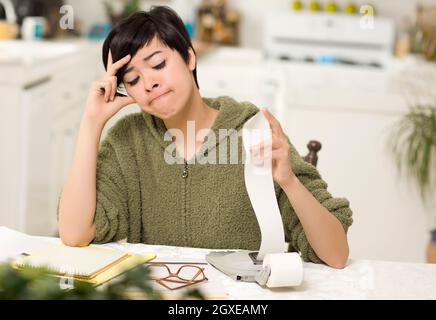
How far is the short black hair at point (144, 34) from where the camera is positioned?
1.44 meters

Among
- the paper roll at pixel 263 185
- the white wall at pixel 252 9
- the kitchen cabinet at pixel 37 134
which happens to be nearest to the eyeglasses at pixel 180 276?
the paper roll at pixel 263 185

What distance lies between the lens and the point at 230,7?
4613 mm

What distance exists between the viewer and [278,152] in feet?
4.13

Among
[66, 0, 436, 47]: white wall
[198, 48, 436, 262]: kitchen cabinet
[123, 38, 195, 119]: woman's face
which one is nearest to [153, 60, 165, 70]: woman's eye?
[123, 38, 195, 119]: woman's face

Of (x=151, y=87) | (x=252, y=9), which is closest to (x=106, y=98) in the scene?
(x=151, y=87)

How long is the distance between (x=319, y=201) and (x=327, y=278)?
173 mm

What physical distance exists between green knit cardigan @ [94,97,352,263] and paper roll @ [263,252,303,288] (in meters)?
0.27

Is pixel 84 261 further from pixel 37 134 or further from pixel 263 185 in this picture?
pixel 37 134

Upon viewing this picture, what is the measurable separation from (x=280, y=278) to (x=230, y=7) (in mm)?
3615

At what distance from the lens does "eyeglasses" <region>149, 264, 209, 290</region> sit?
1.20m

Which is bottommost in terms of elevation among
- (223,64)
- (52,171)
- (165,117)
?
(52,171)

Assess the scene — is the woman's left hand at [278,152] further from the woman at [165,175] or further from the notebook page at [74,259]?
the notebook page at [74,259]
